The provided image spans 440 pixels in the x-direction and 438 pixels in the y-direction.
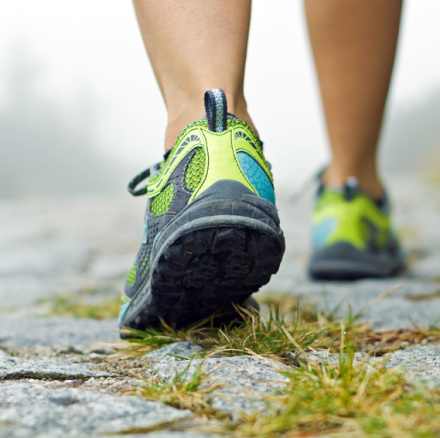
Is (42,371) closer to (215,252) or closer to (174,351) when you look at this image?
(174,351)

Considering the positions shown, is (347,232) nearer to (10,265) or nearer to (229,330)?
(229,330)

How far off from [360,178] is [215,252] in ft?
4.95

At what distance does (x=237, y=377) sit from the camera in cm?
90

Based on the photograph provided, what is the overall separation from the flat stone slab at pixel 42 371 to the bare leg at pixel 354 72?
1596 millimetres

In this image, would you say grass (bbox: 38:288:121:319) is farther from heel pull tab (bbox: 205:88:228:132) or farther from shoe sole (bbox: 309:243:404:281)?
heel pull tab (bbox: 205:88:228:132)

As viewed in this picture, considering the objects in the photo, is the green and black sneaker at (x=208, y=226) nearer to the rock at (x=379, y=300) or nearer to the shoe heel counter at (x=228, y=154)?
the shoe heel counter at (x=228, y=154)

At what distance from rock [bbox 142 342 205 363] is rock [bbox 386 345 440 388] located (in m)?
0.38

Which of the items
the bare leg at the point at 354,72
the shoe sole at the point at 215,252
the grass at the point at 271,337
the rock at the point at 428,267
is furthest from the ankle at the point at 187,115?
the rock at the point at 428,267

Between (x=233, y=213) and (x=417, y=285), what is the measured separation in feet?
4.39

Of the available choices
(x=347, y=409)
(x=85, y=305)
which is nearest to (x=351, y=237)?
(x=85, y=305)

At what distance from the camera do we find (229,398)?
81cm

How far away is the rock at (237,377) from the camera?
79 centimetres

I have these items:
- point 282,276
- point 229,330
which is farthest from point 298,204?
point 229,330

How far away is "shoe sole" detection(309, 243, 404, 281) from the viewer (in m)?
2.23
